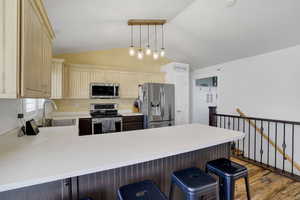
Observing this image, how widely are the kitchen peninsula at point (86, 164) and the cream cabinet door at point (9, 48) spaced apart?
0.48m

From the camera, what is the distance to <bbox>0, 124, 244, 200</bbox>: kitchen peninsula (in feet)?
2.65

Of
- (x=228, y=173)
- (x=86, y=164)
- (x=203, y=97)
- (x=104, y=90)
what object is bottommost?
(x=228, y=173)

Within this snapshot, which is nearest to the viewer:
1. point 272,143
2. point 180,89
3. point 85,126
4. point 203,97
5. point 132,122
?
point 272,143

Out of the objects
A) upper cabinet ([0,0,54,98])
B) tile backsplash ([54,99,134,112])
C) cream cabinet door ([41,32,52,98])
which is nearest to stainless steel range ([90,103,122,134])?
tile backsplash ([54,99,134,112])

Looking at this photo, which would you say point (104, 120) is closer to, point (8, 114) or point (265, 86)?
point (8, 114)

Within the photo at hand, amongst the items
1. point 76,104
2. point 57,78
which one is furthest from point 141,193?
point 76,104

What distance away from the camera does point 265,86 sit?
3141 millimetres

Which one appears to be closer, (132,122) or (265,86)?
(265,86)

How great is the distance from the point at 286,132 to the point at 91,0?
414 centimetres

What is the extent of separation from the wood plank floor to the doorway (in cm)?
302

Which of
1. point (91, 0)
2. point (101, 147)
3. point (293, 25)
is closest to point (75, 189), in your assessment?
point (101, 147)

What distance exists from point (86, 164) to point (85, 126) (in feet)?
8.83

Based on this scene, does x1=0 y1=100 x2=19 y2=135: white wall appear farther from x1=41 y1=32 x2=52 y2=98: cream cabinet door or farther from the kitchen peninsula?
x1=41 y1=32 x2=52 y2=98: cream cabinet door

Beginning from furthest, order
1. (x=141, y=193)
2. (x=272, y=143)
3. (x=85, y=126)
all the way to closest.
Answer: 1. (x=85, y=126)
2. (x=272, y=143)
3. (x=141, y=193)
